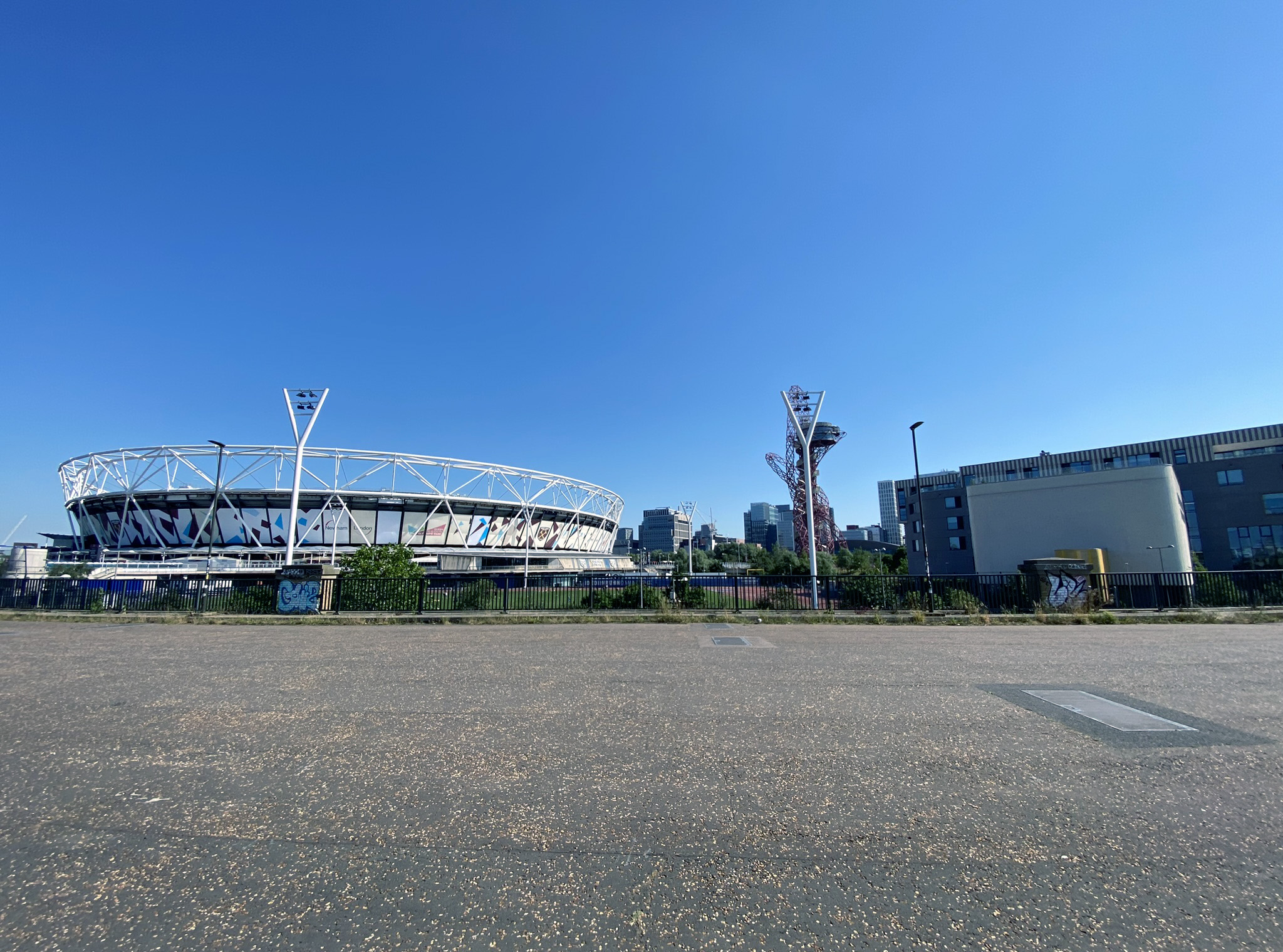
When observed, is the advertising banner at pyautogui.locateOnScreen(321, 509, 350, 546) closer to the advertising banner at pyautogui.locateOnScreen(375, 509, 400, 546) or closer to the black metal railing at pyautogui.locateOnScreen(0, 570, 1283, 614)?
the advertising banner at pyautogui.locateOnScreen(375, 509, 400, 546)

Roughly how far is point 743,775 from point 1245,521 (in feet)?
229

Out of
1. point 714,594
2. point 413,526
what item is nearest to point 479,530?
point 413,526

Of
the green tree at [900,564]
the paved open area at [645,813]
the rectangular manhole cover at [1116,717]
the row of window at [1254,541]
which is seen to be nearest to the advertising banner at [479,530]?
the green tree at [900,564]

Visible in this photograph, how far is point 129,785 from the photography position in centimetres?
472

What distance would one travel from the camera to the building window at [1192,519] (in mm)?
52625

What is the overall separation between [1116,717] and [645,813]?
5.93m

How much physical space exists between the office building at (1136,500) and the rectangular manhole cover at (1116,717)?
17928 millimetres

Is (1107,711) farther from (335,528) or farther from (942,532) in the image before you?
(335,528)

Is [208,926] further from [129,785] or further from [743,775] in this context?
[743,775]

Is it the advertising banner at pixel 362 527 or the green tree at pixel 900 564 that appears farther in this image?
the advertising banner at pixel 362 527

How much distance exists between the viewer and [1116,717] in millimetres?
6539

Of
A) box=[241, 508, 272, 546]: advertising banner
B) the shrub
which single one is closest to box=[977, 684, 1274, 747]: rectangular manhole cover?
the shrub

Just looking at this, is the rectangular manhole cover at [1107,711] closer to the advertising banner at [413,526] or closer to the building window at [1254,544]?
the building window at [1254,544]

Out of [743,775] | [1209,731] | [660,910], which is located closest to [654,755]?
[743,775]
